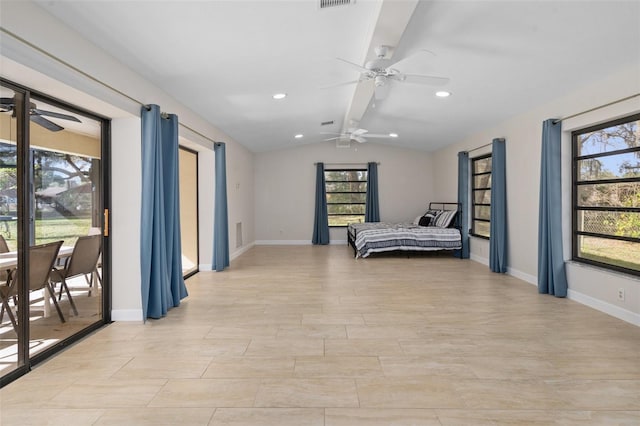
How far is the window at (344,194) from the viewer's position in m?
10.2

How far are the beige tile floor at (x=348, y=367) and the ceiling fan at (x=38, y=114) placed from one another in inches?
67.0

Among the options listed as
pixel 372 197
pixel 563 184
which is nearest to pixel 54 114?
pixel 563 184

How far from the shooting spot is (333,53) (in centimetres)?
380

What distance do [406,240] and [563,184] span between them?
10.6ft

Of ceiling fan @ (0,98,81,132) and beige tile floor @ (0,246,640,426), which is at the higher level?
ceiling fan @ (0,98,81,132)

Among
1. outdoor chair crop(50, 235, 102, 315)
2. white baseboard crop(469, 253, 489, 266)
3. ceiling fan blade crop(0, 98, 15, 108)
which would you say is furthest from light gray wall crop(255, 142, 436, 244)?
ceiling fan blade crop(0, 98, 15, 108)

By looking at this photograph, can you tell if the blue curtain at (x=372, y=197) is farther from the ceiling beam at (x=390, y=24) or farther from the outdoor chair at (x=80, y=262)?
the outdoor chair at (x=80, y=262)

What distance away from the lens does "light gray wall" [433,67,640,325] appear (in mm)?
3596

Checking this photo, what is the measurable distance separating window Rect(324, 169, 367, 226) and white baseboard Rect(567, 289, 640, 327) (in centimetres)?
623

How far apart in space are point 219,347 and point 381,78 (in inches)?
117

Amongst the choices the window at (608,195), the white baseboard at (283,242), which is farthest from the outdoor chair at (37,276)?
the white baseboard at (283,242)

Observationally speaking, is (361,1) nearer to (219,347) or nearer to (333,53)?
(333,53)

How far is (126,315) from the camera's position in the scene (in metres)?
3.62

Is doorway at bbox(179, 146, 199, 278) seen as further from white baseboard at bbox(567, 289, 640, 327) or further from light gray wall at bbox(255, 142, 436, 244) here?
white baseboard at bbox(567, 289, 640, 327)
